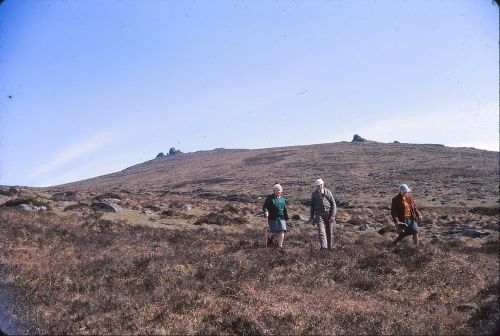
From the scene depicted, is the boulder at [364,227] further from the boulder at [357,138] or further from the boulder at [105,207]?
the boulder at [357,138]

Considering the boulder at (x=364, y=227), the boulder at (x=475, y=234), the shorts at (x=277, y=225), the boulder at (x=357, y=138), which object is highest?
the boulder at (x=357, y=138)

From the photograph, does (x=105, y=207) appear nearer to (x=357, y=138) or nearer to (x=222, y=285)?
(x=222, y=285)

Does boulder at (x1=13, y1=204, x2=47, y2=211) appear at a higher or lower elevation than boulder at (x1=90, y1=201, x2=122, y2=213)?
higher

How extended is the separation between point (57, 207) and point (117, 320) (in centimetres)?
1917

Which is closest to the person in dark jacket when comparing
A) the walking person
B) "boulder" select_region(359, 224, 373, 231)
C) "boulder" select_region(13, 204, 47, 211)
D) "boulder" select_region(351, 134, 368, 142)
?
the walking person

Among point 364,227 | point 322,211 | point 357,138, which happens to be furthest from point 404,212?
point 357,138

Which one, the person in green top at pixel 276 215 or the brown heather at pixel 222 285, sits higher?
the person in green top at pixel 276 215

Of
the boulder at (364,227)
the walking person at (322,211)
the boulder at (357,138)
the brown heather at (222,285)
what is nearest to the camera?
the brown heather at (222,285)

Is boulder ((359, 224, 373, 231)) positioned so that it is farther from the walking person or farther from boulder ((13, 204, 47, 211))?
boulder ((13, 204, 47, 211))

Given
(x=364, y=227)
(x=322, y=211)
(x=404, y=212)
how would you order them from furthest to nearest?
1. (x=364, y=227)
2. (x=322, y=211)
3. (x=404, y=212)

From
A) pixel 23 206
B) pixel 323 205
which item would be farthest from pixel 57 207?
pixel 323 205

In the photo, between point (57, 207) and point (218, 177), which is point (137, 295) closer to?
point (57, 207)

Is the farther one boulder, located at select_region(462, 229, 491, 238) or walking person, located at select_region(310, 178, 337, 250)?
boulder, located at select_region(462, 229, 491, 238)

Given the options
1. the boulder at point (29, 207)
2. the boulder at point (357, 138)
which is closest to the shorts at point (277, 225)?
the boulder at point (29, 207)
